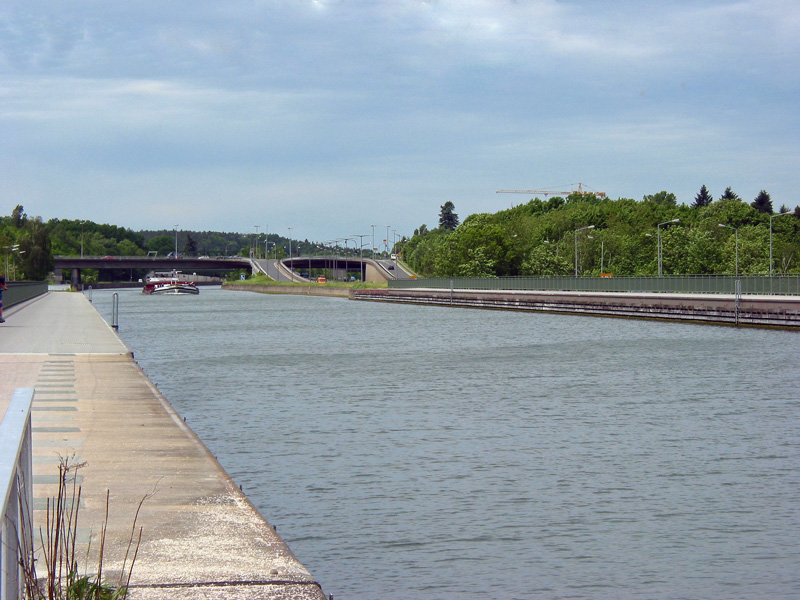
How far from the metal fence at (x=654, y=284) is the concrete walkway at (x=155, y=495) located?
55.8 meters

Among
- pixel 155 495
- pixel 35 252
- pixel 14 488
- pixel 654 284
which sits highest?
pixel 35 252

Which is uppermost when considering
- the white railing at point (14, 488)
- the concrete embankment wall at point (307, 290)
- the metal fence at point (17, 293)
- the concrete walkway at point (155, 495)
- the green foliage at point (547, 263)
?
the green foliage at point (547, 263)

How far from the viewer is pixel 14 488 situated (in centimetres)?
488

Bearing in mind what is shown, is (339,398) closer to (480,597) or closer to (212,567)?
(480,597)

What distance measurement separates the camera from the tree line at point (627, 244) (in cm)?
13288

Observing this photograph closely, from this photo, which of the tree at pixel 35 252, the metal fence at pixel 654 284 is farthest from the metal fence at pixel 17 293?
the tree at pixel 35 252

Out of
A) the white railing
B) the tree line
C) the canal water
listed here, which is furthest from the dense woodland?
the white railing

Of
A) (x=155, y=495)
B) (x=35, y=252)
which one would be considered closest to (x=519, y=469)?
(x=155, y=495)

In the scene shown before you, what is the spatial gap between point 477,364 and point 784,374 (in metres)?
11.1

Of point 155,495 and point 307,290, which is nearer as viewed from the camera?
point 155,495

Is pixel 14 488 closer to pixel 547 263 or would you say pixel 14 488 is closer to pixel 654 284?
pixel 654 284

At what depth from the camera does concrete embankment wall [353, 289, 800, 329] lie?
2320 inches

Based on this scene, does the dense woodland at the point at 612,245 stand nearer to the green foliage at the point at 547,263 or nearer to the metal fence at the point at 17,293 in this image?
the green foliage at the point at 547,263

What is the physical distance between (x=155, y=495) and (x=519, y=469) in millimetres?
7372
